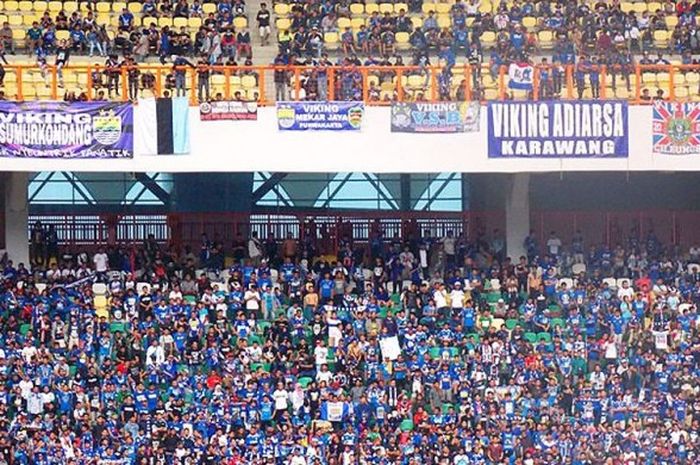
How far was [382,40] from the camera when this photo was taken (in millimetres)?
41562

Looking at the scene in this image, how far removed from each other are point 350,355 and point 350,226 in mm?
5343

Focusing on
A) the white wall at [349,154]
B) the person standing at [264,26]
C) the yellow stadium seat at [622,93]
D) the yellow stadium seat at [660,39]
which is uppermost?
the person standing at [264,26]

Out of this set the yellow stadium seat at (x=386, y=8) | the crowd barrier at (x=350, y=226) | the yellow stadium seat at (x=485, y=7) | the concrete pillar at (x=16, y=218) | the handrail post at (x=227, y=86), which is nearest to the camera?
the handrail post at (x=227, y=86)

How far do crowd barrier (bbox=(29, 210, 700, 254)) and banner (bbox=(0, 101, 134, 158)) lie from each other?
3.13 meters

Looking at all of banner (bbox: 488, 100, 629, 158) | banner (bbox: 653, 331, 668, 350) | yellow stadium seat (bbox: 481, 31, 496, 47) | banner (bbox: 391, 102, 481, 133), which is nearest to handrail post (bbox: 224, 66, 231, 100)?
banner (bbox: 391, 102, 481, 133)

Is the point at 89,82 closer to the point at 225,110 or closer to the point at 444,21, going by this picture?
the point at 225,110

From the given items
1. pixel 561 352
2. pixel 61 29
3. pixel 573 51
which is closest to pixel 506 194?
pixel 573 51

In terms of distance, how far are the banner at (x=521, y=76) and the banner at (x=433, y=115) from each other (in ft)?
2.27

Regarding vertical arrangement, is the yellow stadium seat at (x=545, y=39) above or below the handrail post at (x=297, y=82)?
above

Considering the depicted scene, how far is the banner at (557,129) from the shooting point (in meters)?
39.1

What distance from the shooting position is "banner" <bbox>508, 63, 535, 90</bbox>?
39.0m

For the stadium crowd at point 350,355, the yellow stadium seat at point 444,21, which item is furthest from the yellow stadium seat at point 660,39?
the stadium crowd at point 350,355

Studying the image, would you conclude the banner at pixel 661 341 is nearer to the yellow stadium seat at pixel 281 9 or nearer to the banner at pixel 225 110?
the banner at pixel 225 110

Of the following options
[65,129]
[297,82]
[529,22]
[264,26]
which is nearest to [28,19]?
[264,26]
